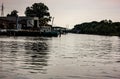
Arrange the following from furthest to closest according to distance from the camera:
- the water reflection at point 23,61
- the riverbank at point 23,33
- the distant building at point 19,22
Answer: the distant building at point 19,22
the riverbank at point 23,33
the water reflection at point 23,61

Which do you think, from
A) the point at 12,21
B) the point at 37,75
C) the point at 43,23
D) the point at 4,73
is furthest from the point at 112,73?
the point at 43,23

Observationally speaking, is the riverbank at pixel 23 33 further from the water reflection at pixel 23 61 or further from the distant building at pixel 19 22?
the water reflection at pixel 23 61

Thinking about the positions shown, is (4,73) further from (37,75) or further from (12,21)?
(12,21)

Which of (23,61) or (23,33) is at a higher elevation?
(23,33)

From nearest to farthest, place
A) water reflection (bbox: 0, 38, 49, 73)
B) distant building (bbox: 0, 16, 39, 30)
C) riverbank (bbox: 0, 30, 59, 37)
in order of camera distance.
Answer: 1. water reflection (bbox: 0, 38, 49, 73)
2. riverbank (bbox: 0, 30, 59, 37)
3. distant building (bbox: 0, 16, 39, 30)

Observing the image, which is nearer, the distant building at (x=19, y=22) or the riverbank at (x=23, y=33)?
the riverbank at (x=23, y=33)

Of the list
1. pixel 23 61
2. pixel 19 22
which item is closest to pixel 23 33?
pixel 19 22

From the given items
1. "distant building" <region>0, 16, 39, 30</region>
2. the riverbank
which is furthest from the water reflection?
"distant building" <region>0, 16, 39, 30</region>

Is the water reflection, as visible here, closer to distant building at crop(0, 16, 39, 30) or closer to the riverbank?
the riverbank

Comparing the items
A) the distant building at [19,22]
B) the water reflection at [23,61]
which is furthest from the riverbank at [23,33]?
the water reflection at [23,61]

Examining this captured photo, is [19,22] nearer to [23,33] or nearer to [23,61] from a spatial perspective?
[23,33]

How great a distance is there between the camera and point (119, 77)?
22266 millimetres

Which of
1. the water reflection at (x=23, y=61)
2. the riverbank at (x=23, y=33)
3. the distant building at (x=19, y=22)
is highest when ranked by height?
the distant building at (x=19, y=22)

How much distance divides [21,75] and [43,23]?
176 meters
